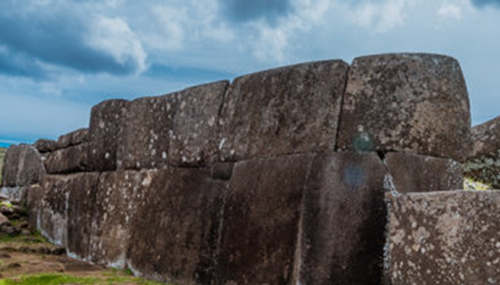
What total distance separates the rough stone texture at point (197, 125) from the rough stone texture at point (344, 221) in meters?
1.33

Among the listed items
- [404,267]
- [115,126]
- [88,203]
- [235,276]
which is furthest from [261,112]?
[88,203]

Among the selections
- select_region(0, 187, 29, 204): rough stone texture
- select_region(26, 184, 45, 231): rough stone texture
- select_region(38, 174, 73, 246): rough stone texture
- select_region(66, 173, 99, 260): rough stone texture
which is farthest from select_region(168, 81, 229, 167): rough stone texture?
select_region(0, 187, 29, 204): rough stone texture

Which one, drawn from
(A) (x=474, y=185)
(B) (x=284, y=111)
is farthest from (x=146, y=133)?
(A) (x=474, y=185)

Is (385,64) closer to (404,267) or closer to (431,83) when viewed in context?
(431,83)

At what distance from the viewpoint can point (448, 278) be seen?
281 centimetres

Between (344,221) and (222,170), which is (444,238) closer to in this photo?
(344,221)

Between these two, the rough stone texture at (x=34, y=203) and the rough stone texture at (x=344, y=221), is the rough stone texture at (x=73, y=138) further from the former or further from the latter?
the rough stone texture at (x=344, y=221)

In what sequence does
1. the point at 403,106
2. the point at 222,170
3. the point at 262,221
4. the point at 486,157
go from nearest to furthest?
the point at 403,106 < the point at 262,221 < the point at 222,170 < the point at 486,157

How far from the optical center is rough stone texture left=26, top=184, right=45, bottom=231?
8.62m

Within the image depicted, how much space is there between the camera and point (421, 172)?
3660 mm

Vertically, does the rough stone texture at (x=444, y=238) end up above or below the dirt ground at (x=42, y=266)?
above

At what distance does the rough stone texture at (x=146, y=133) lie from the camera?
17.9ft

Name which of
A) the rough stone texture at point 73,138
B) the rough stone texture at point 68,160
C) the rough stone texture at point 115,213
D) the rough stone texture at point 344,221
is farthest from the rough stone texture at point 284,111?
the rough stone texture at point 73,138

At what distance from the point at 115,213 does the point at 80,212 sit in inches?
45.4
